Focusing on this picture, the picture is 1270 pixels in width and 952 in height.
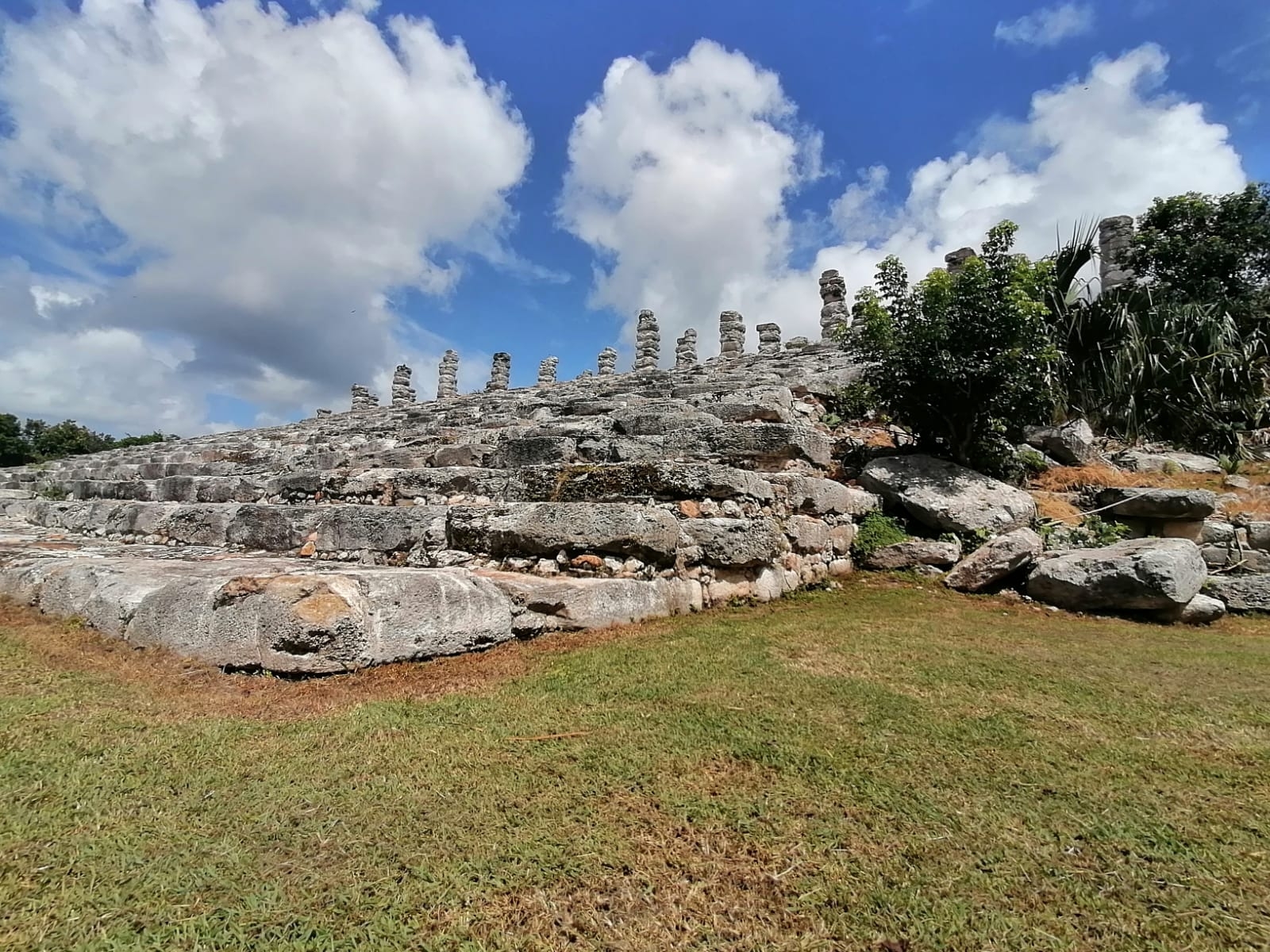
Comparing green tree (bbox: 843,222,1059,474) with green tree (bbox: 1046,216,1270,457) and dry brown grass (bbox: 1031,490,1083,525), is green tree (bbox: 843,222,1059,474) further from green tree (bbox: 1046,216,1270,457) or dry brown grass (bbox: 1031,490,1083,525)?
green tree (bbox: 1046,216,1270,457)

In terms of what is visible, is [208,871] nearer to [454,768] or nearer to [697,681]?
[454,768]

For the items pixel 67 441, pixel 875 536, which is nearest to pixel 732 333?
pixel 875 536

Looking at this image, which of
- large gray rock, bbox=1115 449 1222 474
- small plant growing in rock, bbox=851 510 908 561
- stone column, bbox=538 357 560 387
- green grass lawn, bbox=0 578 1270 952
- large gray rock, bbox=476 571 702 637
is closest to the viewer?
green grass lawn, bbox=0 578 1270 952

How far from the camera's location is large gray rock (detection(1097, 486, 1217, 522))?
235 inches

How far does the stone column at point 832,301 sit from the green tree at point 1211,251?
606 cm

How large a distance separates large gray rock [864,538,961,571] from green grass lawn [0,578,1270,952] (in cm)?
223

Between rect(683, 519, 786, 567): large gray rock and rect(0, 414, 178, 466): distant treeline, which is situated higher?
rect(0, 414, 178, 466): distant treeline

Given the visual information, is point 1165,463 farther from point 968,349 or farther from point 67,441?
point 67,441

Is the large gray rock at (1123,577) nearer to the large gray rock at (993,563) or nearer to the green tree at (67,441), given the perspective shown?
the large gray rock at (993,563)

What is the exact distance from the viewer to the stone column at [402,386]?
24.7 m

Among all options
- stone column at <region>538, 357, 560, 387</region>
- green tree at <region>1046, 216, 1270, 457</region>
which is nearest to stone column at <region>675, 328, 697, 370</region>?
stone column at <region>538, 357, 560, 387</region>

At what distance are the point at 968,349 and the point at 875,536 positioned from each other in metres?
2.29

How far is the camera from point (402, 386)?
25078 mm

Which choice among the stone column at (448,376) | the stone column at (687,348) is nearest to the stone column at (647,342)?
the stone column at (687,348)
